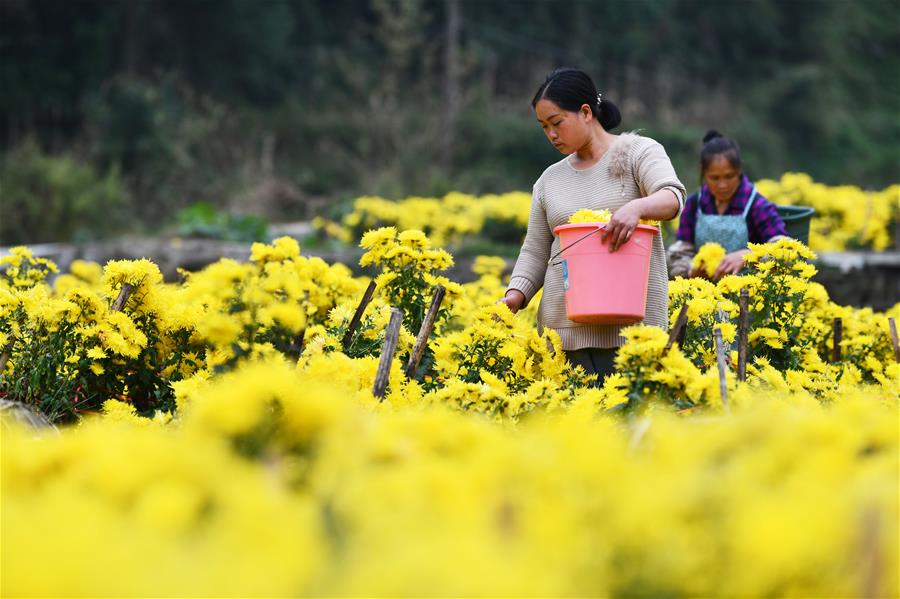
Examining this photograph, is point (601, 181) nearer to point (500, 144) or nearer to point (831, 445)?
point (831, 445)

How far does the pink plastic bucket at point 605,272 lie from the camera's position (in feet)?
10.6

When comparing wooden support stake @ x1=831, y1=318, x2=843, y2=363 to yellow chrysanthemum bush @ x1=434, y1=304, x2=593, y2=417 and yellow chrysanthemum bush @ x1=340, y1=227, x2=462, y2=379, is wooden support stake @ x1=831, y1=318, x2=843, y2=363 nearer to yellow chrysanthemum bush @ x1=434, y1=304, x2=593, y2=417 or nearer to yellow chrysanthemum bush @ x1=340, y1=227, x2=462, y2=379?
yellow chrysanthemum bush @ x1=434, y1=304, x2=593, y2=417

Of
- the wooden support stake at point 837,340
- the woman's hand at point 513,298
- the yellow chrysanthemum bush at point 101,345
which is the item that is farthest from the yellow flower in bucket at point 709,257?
the yellow chrysanthemum bush at point 101,345

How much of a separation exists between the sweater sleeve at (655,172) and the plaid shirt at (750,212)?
4.48 feet

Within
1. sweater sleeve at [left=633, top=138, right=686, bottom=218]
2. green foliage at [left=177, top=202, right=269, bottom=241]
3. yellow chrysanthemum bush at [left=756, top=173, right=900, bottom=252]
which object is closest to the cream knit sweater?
sweater sleeve at [left=633, top=138, right=686, bottom=218]

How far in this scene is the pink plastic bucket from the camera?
323 centimetres

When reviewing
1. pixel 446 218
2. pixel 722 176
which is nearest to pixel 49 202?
pixel 446 218

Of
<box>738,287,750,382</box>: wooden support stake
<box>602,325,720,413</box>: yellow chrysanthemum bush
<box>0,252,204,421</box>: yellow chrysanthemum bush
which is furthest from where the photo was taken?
<box>0,252,204,421</box>: yellow chrysanthemum bush

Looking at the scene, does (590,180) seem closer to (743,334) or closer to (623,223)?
(623,223)

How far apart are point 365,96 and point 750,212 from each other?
625 inches

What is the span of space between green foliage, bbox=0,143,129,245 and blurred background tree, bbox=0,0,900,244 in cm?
2

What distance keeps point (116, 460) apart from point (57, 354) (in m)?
2.14

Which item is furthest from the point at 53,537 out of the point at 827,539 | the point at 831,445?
the point at 831,445

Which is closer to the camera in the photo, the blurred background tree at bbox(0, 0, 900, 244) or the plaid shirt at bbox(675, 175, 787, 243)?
the plaid shirt at bbox(675, 175, 787, 243)
